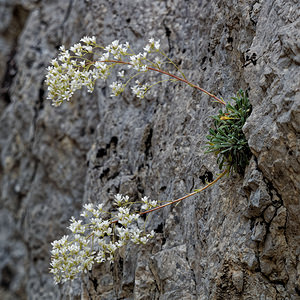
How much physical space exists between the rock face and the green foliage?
106 millimetres

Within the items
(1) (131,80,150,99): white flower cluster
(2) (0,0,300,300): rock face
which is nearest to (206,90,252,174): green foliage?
(2) (0,0,300,300): rock face

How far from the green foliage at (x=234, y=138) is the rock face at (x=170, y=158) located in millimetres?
106

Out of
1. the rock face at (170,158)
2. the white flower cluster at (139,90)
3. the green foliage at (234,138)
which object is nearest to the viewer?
the rock face at (170,158)

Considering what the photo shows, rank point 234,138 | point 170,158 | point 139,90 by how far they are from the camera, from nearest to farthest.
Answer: point 234,138 → point 139,90 → point 170,158

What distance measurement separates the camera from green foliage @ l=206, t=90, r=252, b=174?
3154mm

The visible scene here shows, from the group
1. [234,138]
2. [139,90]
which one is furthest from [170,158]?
[234,138]

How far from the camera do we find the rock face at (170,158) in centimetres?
289

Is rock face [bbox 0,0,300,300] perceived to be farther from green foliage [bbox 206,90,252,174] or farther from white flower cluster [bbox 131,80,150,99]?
white flower cluster [bbox 131,80,150,99]

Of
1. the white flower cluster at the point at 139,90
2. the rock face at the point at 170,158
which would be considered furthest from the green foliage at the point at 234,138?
the white flower cluster at the point at 139,90

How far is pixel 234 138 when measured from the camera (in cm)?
318

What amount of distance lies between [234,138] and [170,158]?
45.9 inches

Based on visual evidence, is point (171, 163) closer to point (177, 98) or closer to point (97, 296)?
point (177, 98)

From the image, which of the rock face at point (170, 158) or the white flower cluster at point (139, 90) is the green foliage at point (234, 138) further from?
the white flower cluster at point (139, 90)

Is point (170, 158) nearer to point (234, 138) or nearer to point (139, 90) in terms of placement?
point (139, 90)
